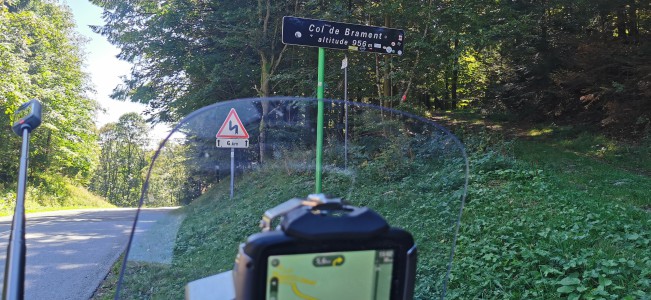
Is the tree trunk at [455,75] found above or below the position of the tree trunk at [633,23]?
below

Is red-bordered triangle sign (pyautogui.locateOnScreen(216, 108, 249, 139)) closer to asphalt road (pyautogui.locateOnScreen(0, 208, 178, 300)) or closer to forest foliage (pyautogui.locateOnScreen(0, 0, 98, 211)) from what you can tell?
asphalt road (pyautogui.locateOnScreen(0, 208, 178, 300))

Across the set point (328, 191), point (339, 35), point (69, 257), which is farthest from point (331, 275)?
point (69, 257)

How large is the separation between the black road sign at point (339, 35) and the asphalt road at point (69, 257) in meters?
1.84

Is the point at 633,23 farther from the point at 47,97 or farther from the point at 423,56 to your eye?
the point at 47,97

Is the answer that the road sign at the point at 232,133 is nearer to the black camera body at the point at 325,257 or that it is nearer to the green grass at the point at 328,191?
the green grass at the point at 328,191

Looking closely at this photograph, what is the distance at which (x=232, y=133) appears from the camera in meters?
1.95

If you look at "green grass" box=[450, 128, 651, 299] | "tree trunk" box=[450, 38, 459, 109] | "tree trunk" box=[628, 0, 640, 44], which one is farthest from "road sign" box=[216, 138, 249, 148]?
"tree trunk" box=[628, 0, 640, 44]

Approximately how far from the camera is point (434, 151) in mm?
2270

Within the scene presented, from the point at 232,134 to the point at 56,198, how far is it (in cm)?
2720

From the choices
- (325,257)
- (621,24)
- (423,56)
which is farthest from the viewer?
(621,24)

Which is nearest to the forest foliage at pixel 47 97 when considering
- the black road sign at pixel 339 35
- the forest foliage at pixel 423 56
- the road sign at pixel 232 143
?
the forest foliage at pixel 423 56

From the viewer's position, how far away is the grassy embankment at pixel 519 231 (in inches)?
83.5

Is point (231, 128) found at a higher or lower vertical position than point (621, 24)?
lower

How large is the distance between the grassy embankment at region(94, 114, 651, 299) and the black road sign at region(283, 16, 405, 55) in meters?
1.20
